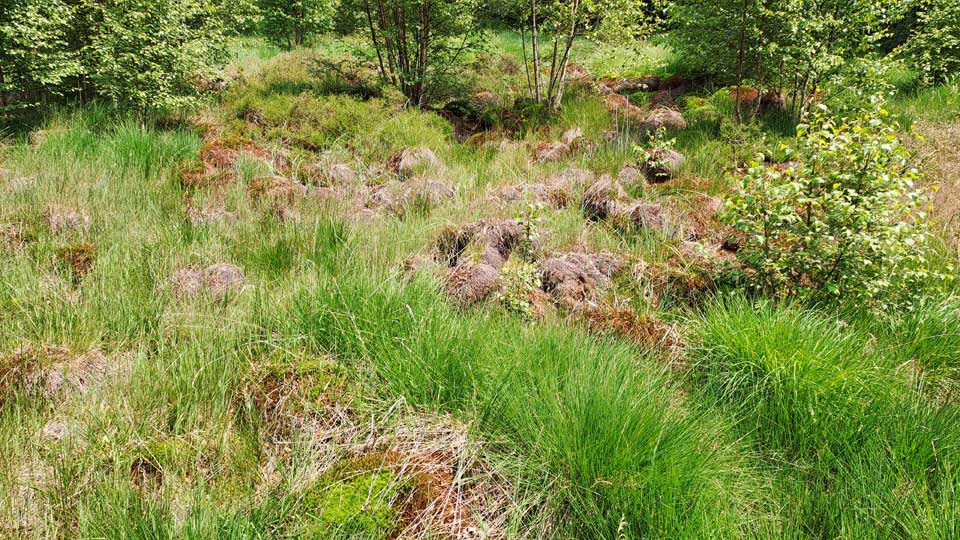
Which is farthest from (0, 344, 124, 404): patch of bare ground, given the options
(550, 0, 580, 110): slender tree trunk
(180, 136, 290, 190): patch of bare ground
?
(550, 0, 580, 110): slender tree trunk

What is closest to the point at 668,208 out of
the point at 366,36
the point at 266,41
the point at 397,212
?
the point at 397,212

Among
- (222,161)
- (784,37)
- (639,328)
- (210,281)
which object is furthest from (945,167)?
(222,161)

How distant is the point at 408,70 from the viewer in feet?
29.0

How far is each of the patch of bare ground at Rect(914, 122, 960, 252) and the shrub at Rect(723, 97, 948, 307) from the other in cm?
119

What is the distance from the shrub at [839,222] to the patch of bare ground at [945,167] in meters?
1.19

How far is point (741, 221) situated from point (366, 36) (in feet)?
25.7

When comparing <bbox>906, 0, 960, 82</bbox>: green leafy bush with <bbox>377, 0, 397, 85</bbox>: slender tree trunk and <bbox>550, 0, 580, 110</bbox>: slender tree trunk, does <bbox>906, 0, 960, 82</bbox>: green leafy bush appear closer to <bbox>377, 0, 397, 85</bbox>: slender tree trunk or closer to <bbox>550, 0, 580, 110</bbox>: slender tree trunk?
<bbox>550, 0, 580, 110</bbox>: slender tree trunk

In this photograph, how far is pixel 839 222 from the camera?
10.0ft

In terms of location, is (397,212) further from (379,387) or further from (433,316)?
(379,387)

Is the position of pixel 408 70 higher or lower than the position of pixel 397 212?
higher

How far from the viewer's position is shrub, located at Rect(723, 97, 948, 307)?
9.09 ft

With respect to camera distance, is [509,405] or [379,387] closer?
[509,405]

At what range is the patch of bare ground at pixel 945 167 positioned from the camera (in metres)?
4.08

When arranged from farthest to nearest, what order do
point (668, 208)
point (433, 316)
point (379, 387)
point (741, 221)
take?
point (668, 208)
point (741, 221)
point (433, 316)
point (379, 387)
